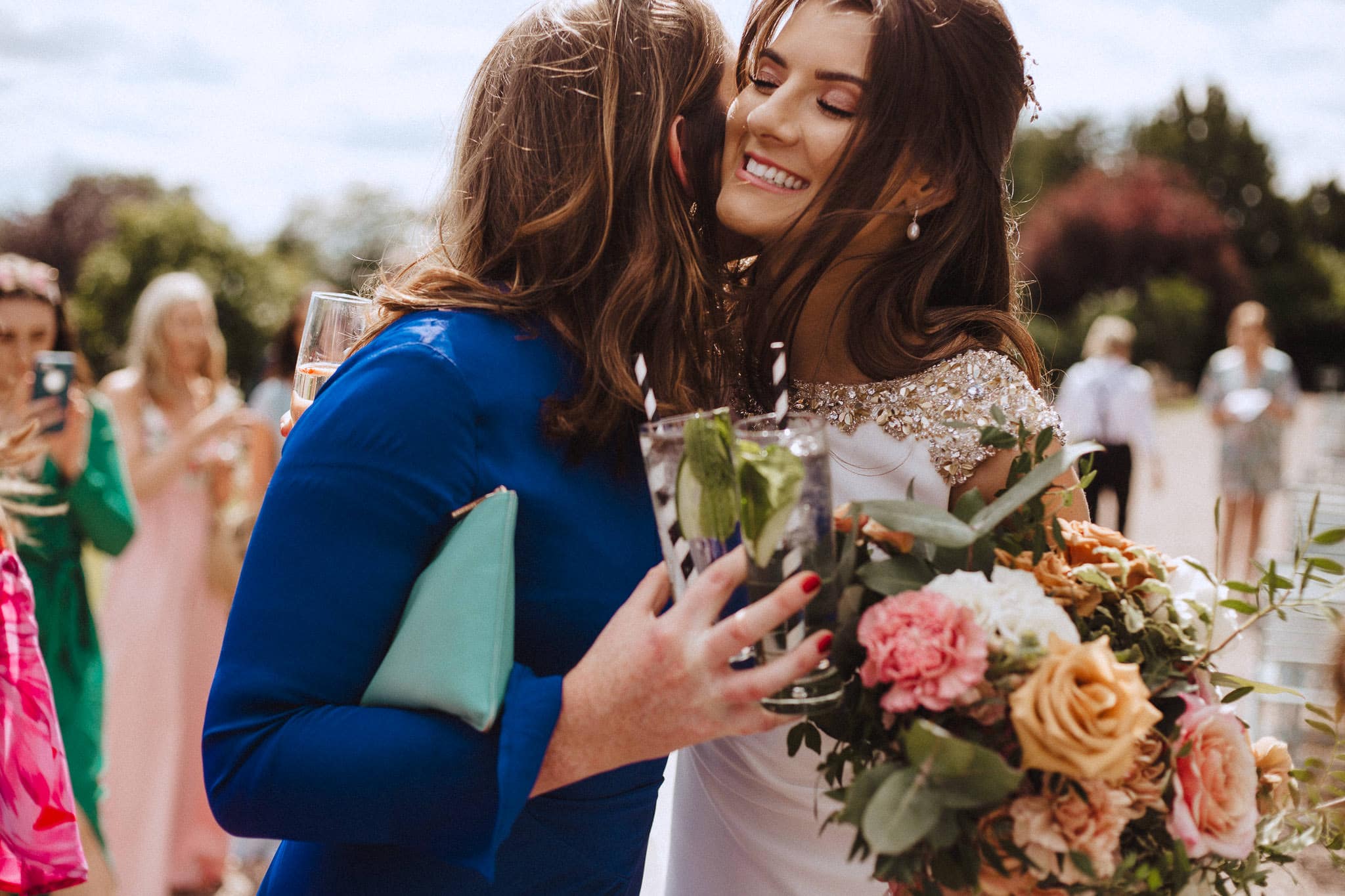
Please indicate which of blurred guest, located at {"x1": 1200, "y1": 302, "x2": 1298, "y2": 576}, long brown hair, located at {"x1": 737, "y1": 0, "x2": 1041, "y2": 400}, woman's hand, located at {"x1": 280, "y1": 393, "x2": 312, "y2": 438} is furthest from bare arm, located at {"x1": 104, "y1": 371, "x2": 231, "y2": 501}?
blurred guest, located at {"x1": 1200, "y1": 302, "x2": 1298, "y2": 576}

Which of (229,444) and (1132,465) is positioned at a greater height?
(229,444)

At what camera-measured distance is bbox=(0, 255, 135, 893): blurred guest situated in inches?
147

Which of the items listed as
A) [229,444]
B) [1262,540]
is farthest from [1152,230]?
[229,444]

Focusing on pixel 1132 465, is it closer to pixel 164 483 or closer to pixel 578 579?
pixel 164 483

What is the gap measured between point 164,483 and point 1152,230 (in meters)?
32.9

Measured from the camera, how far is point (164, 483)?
509 cm

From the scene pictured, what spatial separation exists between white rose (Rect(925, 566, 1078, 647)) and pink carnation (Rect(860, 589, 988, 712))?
2 centimetres

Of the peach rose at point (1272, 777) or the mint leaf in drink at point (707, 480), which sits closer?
the mint leaf in drink at point (707, 480)

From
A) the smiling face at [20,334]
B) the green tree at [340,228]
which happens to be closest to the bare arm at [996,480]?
the smiling face at [20,334]

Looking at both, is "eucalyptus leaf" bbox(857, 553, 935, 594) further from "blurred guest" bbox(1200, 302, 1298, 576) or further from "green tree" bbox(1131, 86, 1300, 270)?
"green tree" bbox(1131, 86, 1300, 270)

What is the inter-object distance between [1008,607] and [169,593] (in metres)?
4.74

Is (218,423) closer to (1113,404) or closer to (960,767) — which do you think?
(960,767)

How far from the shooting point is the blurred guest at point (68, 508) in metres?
3.74

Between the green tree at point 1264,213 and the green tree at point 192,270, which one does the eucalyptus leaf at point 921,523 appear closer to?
the green tree at point 192,270
